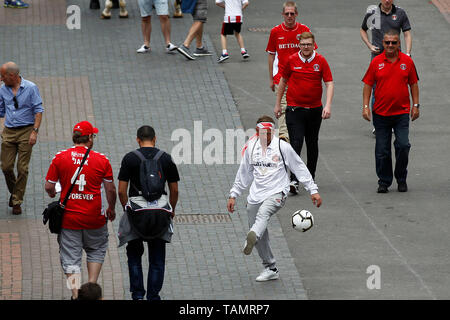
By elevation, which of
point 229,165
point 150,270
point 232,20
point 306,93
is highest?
point 306,93

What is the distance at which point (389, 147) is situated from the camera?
1341cm

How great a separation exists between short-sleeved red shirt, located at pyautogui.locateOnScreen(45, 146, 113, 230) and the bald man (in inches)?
104

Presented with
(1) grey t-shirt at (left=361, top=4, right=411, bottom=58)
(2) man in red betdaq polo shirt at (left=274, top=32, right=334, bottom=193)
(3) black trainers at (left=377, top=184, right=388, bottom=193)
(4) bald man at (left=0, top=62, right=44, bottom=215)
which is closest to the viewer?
(4) bald man at (left=0, top=62, right=44, bottom=215)

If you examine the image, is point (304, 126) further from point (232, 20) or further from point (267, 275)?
point (232, 20)

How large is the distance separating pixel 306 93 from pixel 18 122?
363 cm

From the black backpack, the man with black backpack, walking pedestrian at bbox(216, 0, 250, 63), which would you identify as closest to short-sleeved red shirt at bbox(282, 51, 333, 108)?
the man with black backpack

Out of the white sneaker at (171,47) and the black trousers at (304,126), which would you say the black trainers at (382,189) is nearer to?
the black trousers at (304,126)

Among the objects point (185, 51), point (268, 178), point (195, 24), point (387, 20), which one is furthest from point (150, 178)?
point (185, 51)

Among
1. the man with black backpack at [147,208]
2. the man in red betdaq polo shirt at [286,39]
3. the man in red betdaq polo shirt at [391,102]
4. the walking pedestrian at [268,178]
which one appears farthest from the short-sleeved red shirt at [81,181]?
the man in red betdaq polo shirt at [286,39]

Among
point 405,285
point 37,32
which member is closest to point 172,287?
point 405,285

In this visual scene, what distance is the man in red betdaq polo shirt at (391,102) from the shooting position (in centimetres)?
1320

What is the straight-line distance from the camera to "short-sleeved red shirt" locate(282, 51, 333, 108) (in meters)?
13.1

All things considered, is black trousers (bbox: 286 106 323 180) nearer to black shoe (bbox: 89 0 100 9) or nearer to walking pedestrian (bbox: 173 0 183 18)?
walking pedestrian (bbox: 173 0 183 18)

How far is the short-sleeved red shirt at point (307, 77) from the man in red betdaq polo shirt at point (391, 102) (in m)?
0.63
